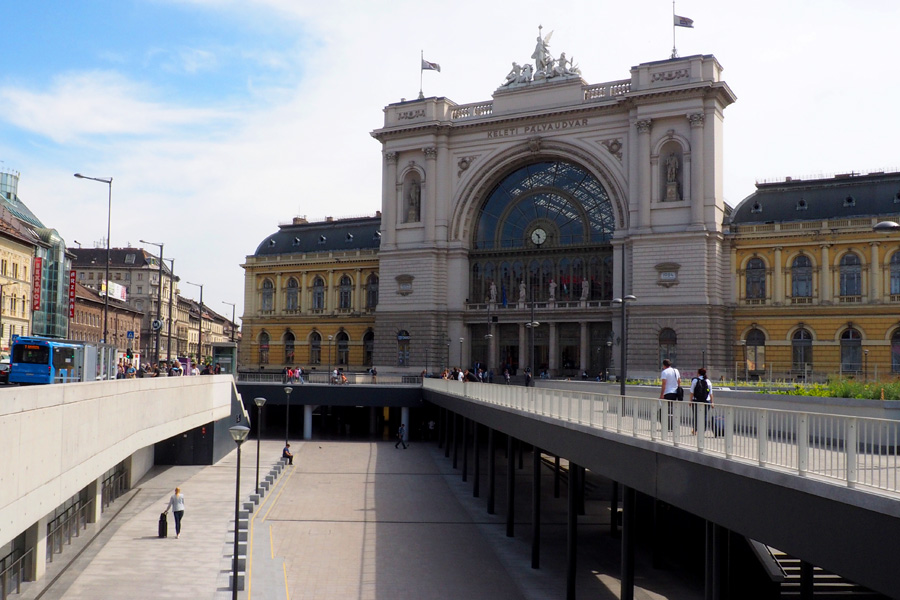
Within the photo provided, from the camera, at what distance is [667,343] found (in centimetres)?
6806

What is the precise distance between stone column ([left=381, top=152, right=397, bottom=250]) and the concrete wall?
161 ft

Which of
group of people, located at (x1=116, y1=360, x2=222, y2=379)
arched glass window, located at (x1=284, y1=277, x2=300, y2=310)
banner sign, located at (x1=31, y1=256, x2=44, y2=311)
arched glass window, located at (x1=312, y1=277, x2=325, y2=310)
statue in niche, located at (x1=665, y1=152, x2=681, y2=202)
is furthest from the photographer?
arched glass window, located at (x1=284, y1=277, x2=300, y2=310)

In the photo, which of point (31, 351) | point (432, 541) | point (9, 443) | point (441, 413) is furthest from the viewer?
point (441, 413)

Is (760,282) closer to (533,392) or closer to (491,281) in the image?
(491,281)

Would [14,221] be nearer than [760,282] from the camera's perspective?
No

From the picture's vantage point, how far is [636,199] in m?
70.5

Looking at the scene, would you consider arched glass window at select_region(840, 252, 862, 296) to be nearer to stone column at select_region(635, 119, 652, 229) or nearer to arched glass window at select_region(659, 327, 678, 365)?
arched glass window at select_region(659, 327, 678, 365)

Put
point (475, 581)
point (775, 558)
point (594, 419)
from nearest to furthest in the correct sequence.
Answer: point (594, 419)
point (775, 558)
point (475, 581)

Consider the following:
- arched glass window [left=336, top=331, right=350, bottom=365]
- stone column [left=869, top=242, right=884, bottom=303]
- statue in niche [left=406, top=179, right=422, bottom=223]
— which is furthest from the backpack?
arched glass window [left=336, top=331, right=350, bottom=365]

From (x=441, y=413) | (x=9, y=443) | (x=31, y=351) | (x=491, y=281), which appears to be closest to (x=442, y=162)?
(x=491, y=281)

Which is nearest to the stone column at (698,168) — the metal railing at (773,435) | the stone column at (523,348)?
the stone column at (523,348)

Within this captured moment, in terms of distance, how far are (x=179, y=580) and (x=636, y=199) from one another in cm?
5278

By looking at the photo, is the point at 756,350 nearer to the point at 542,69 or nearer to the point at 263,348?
Answer: the point at 542,69

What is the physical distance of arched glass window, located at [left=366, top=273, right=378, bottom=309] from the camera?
89988mm
